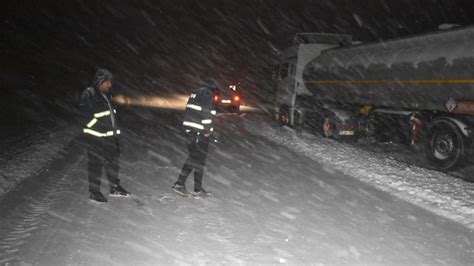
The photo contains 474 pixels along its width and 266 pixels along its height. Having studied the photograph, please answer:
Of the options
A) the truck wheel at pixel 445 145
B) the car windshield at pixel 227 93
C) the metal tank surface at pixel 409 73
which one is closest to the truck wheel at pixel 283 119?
the metal tank surface at pixel 409 73

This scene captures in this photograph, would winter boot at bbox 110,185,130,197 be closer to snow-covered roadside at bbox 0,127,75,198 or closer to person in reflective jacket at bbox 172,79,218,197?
person in reflective jacket at bbox 172,79,218,197

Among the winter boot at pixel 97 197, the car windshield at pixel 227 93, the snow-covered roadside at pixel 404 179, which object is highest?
the car windshield at pixel 227 93

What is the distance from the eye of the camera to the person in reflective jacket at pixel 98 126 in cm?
607

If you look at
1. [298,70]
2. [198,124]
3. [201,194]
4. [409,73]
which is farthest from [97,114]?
[298,70]

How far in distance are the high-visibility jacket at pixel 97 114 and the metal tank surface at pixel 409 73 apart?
24.2 ft

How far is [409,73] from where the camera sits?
11156 millimetres

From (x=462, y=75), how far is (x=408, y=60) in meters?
1.97

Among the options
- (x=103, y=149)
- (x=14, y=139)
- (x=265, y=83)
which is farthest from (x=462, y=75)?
(x=265, y=83)

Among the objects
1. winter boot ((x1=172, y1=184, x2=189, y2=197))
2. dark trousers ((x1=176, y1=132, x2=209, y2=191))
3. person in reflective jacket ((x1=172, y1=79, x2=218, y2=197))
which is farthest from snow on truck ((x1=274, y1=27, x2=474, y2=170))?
winter boot ((x1=172, y1=184, x2=189, y2=197))

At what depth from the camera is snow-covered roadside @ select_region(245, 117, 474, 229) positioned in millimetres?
7025

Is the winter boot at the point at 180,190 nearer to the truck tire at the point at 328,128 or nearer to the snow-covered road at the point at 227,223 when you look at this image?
the snow-covered road at the point at 227,223

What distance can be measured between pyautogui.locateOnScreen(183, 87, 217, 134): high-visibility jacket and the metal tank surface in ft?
19.4

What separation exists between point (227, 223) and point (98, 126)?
2.31m

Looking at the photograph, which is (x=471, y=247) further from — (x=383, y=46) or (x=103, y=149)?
(x=383, y=46)
